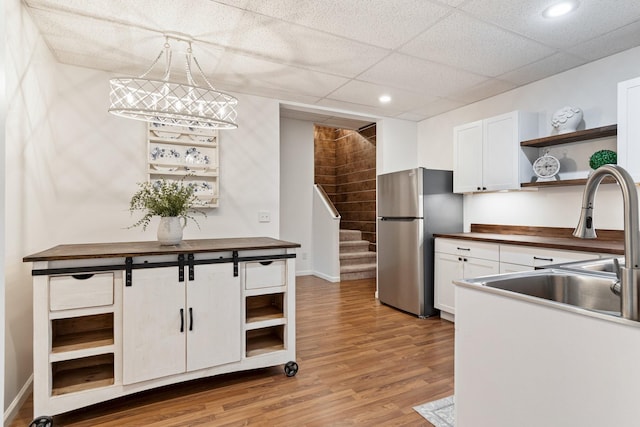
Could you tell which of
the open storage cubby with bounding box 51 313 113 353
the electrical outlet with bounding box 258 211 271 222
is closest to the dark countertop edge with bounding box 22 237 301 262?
the open storage cubby with bounding box 51 313 113 353

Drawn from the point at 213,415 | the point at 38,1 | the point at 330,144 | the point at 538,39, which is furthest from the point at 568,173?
the point at 330,144

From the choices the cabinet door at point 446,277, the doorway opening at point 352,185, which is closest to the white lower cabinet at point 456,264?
the cabinet door at point 446,277

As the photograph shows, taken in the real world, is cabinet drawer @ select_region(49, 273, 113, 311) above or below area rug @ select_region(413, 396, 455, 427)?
above

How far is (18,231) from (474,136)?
3958 millimetres

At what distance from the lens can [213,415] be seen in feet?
6.40

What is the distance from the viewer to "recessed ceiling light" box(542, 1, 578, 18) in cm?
211

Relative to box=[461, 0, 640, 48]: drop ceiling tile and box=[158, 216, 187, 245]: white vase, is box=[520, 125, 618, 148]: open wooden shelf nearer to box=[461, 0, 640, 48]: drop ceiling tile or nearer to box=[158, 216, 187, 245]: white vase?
box=[461, 0, 640, 48]: drop ceiling tile

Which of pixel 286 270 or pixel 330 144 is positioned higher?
pixel 330 144

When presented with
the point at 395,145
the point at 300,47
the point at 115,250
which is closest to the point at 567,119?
the point at 395,145

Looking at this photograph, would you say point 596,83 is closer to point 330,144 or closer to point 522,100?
point 522,100

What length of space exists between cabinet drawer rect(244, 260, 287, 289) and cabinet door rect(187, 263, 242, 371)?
9 centimetres

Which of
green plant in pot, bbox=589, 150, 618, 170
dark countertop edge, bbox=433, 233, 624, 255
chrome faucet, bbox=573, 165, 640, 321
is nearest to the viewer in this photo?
chrome faucet, bbox=573, 165, 640, 321

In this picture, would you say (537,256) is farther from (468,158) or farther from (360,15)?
(360,15)

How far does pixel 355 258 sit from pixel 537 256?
3366mm
